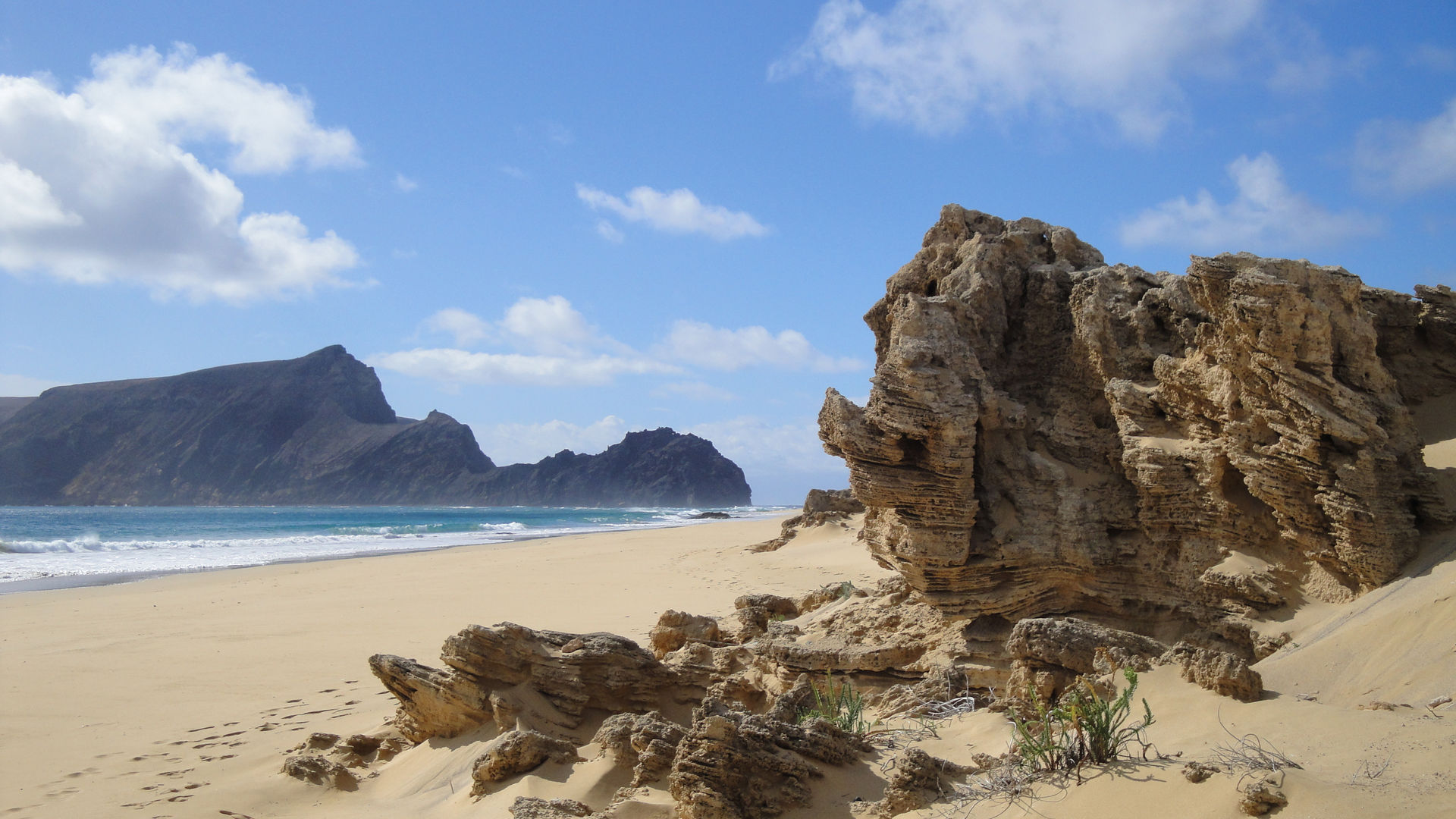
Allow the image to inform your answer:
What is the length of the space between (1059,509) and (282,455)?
10965cm

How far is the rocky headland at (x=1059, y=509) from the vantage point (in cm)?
511

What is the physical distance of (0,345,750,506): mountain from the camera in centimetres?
9050

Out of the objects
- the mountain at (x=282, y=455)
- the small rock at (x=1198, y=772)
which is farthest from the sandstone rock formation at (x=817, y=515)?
the mountain at (x=282, y=455)

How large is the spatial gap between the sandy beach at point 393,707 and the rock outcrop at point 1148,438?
0.57 meters

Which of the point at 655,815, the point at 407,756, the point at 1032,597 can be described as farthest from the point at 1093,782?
the point at 407,756

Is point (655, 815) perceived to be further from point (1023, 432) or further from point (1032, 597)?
point (1023, 432)

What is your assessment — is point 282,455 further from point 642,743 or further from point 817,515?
point 642,743

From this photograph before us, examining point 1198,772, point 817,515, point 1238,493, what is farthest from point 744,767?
point 817,515

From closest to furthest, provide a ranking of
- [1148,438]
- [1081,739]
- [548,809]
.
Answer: [1081,739], [548,809], [1148,438]

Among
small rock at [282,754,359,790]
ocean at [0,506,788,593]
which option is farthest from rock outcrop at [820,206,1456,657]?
ocean at [0,506,788,593]

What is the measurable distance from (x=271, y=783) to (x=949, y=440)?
5064 mm

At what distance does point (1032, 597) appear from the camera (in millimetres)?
6117

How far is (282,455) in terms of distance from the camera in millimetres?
99188

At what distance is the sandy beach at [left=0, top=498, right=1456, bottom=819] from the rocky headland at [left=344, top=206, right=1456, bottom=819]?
31 cm
